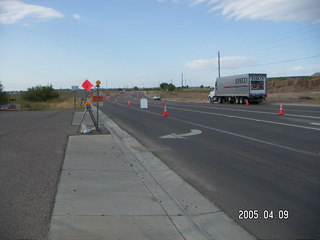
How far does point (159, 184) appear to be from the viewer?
7.34 m

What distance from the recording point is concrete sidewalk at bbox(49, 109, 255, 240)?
4711 millimetres

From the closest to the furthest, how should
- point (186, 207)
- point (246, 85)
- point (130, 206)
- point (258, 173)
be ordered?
point (130, 206)
point (186, 207)
point (258, 173)
point (246, 85)

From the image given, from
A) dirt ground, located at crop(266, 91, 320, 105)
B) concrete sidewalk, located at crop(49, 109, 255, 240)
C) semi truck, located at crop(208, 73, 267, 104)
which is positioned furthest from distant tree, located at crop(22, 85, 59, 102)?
concrete sidewalk, located at crop(49, 109, 255, 240)

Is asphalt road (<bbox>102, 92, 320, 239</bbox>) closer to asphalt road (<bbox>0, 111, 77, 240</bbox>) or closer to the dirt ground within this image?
asphalt road (<bbox>0, 111, 77, 240</bbox>)

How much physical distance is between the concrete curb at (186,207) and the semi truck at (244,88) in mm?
34982

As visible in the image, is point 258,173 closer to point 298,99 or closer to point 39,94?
point 298,99

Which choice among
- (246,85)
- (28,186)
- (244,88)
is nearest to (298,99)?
(244,88)

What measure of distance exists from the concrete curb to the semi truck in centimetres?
3498

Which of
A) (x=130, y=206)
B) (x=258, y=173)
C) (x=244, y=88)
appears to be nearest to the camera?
(x=130, y=206)

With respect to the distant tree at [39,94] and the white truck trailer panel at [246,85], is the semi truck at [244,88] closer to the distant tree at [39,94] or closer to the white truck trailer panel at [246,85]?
the white truck trailer panel at [246,85]

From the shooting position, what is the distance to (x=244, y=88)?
141 feet

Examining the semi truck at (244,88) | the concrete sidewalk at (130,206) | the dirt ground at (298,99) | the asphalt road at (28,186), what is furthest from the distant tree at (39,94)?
the concrete sidewalk at (130,206)

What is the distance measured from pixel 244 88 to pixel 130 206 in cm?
3912

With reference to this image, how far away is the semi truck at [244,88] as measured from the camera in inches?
1673
